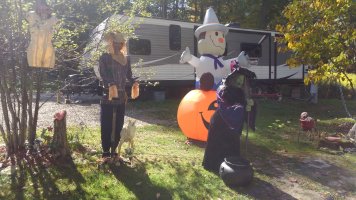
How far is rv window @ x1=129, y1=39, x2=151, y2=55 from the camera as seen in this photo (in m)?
13.9

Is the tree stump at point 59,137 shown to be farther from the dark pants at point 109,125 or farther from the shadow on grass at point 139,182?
the shadow on grass at point 139,182

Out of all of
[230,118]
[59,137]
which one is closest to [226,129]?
[230,118]

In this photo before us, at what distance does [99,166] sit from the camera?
5.10 m

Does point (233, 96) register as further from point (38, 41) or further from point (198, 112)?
point (38, 41)

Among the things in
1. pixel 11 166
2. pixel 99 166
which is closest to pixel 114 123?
pixel 99 166

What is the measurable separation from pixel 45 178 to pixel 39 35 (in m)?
1.65

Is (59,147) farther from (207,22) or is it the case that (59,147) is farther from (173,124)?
(173,124)

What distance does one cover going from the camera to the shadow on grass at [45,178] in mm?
4320

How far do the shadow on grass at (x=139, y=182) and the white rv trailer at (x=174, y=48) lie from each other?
290 inches

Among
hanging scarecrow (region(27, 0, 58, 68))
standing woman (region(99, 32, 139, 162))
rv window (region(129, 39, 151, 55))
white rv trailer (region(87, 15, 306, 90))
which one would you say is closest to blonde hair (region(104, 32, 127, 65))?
standing woman (region(99, 32, 139, 162))

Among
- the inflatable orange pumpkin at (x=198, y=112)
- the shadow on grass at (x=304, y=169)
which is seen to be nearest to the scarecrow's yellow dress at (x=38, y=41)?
the inflatable orange pumpkin at (x=198, y=112)

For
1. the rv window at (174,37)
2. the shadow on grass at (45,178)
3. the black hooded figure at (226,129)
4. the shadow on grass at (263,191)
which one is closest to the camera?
the shadow on grass at (45,178)

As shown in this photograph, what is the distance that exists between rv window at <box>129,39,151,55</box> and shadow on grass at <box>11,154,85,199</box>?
29.6 feet

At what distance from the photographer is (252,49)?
57.6 ft
